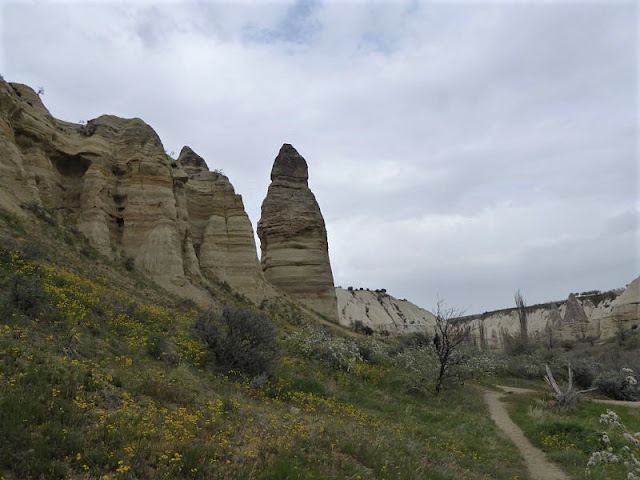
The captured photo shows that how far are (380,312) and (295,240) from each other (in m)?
62.0

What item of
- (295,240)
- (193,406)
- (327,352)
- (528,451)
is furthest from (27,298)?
(295,240)

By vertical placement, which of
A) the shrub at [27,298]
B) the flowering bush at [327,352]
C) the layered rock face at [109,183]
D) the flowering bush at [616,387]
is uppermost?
the layered rock face at [109,183]

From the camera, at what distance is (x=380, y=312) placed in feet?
329

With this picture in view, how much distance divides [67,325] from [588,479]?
11.3 m

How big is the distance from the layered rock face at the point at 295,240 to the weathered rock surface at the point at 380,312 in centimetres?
4111

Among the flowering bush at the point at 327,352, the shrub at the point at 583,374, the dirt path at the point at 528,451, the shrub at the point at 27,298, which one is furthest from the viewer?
the shrub at the point at 583,374

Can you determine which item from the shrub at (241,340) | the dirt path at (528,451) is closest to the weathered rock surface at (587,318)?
the dirt path at (528,451)

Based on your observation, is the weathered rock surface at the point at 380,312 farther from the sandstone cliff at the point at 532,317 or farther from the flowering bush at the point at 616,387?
the flowering bush at the point at 616,387

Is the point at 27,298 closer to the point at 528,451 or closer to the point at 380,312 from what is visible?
the point at 528,451

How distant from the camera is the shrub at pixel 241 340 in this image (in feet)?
36.6

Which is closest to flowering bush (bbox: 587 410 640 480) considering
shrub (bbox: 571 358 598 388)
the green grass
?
the green grass

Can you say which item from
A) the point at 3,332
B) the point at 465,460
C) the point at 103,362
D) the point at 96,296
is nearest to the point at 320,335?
the point at 96,296

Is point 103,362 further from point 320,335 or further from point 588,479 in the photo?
point 320,335

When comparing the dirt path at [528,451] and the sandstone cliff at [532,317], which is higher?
the sandstone cliff at [532,317]
